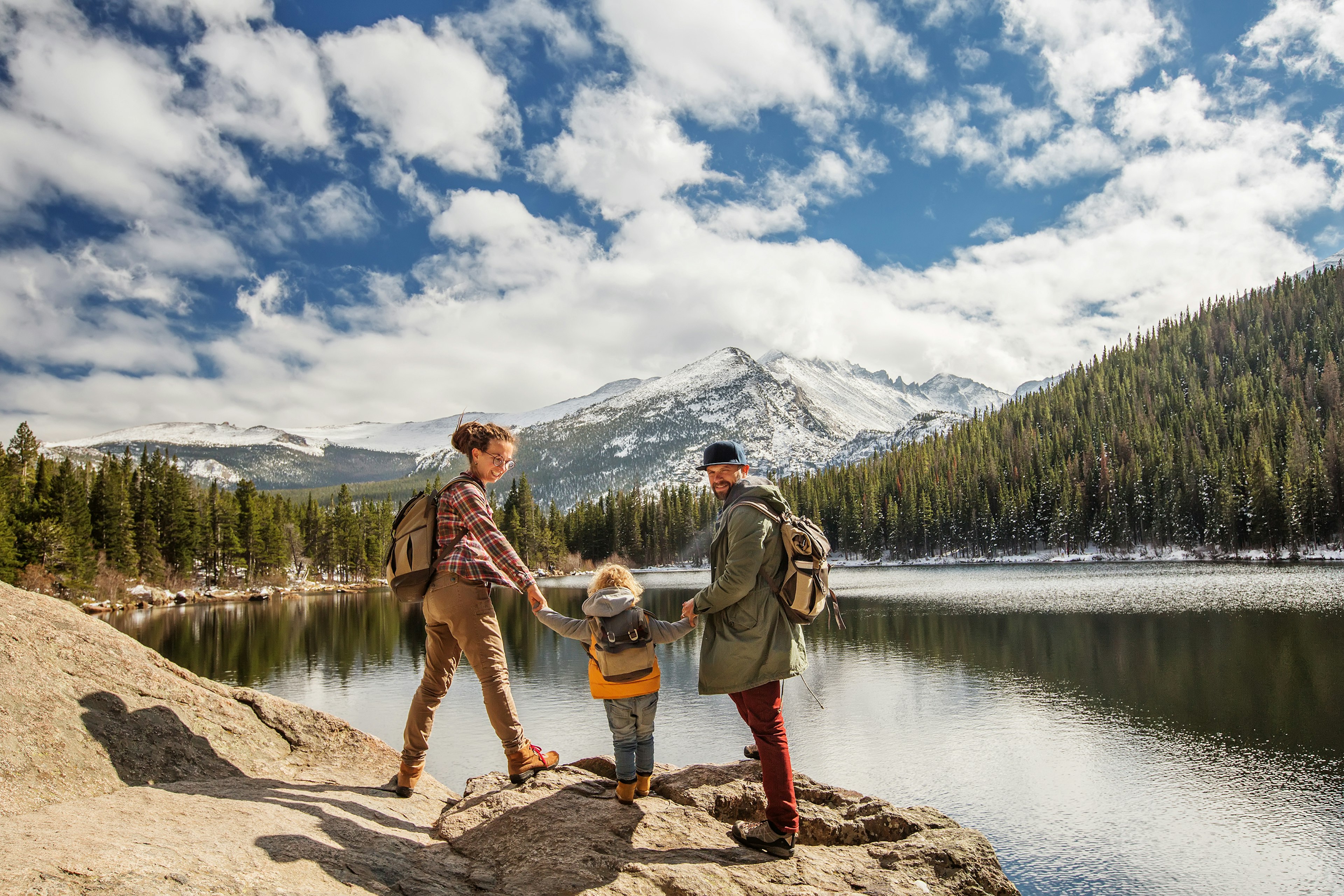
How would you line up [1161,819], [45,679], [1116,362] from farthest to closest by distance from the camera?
[1116,362], [1161,819], [45,679]

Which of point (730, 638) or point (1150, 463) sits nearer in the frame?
point (730, 638)

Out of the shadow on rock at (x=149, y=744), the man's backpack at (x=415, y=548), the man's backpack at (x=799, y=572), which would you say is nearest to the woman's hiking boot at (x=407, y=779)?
the shadow on rock at (x=149, y=744)

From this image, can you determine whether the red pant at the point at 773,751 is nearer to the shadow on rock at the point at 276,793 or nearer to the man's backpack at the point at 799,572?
the man's backpack at the point at 799,572

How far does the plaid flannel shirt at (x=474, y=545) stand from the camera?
6.09 metres

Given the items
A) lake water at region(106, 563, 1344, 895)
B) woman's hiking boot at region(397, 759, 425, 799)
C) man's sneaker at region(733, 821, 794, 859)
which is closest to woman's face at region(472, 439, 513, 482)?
woman's hiking boot at region(397, 759, 425, 799)

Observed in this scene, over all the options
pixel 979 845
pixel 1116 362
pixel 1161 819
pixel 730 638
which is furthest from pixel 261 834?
pixel 1116 362

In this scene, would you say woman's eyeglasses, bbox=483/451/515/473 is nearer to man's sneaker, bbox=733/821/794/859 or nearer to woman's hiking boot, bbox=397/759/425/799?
woman's hiking boot, bbox=397/759/425/799

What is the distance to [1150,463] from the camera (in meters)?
103

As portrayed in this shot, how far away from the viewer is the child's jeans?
5.78 meters

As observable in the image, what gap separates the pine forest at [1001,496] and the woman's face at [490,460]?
48.2 meters

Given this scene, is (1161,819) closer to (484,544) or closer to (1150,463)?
(484,544)

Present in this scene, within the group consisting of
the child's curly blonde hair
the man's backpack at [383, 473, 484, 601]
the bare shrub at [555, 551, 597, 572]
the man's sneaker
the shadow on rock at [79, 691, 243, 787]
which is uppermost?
the man's backpack at [383, 473, 484, 601]

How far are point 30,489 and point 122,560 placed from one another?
28.6 ft

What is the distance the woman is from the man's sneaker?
191cm
